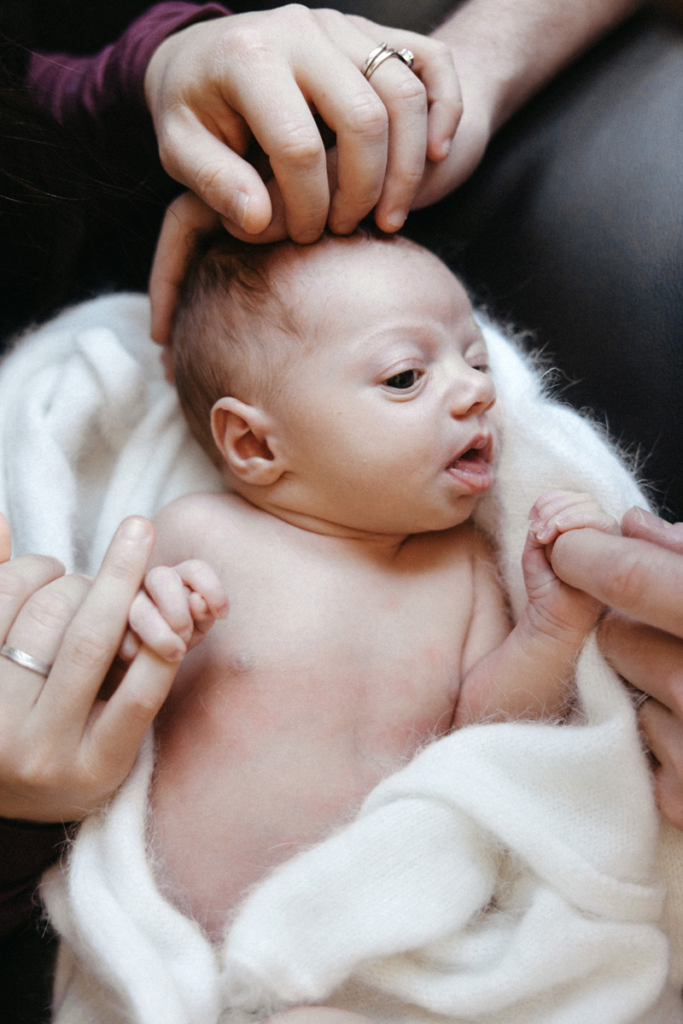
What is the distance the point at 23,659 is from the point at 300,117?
0.62m

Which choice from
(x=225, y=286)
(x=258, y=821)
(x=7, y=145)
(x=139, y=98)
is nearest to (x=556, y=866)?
(x=258, y=821)

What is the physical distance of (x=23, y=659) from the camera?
76cm

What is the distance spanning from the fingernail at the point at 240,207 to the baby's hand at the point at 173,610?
380 mm

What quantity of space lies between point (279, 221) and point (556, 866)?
2.51ft

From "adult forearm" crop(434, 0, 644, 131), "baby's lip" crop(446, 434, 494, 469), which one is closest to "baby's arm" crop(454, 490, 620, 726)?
"baby's lip" crop(446, 434, 494, 469)

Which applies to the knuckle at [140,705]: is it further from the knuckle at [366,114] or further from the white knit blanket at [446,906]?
the knuckle at [366,114]

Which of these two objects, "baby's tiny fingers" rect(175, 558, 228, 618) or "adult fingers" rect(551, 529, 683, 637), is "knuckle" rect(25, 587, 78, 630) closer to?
"baby's tiny fingers" rect(175, 558, 228, 618)

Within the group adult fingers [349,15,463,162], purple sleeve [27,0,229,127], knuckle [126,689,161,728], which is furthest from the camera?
purple sleeve [27,0,229,127]

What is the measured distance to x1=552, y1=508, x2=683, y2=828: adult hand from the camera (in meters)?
0.66

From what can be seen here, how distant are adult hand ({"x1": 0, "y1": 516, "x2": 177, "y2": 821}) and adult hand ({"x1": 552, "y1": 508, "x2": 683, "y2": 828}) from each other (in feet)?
1.38

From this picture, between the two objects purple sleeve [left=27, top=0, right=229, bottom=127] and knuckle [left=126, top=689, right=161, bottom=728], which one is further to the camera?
purple sleeve [left=27, top=0, right=229, bottom=127]

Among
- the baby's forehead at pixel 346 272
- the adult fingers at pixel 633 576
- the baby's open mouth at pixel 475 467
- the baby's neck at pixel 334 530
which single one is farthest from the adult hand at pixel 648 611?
the baby's forehead at pixel 346 272

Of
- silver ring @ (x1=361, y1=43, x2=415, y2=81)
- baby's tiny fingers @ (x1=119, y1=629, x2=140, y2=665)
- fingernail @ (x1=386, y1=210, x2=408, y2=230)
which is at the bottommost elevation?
baby's tiny fingers @ (x1=119, y1=629, x2=140, y2=665)

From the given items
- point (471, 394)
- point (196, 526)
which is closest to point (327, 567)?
point (196, 526)
